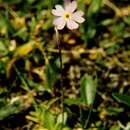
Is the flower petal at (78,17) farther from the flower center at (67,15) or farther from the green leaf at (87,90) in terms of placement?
the green leaf at (87,90)

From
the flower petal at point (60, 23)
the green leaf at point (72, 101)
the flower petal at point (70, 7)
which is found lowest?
the green leaf at point (72, 101)

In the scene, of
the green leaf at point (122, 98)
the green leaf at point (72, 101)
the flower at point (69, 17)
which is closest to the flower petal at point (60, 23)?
the flower at point (69, 17)

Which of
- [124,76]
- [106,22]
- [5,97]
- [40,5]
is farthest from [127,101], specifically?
[40,5]

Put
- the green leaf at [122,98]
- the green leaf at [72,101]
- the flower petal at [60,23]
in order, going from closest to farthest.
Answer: the flower petal at [60,23] → the green leaf at [122,98] → the green leaf at [72,101]

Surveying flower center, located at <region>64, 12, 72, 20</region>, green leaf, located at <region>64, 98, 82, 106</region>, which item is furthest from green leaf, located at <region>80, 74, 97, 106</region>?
flower center, located at <region>64, 12, 72, 20</region>

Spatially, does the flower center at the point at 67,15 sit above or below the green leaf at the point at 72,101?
above

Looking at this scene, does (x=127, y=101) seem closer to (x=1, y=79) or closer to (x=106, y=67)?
(x=106, y=67)

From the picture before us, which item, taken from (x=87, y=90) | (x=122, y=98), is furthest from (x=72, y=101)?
(x=122, y=98)

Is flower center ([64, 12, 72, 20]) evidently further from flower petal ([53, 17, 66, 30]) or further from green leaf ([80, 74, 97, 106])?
green leaf ([80, 74, 97, 106])
